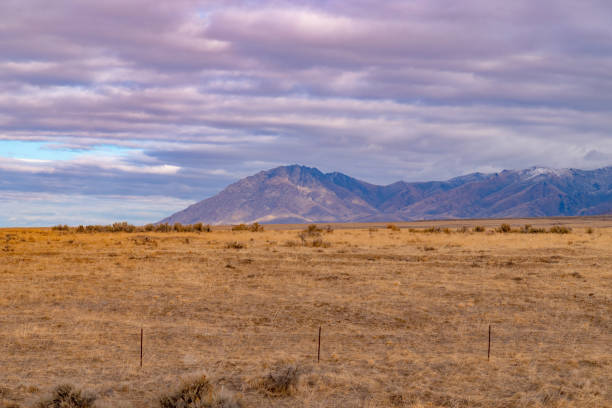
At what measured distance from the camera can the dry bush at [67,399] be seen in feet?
33.1

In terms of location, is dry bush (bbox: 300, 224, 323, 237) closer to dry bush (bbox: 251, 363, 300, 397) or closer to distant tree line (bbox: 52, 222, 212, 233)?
distant tree line (bbox: 52, 222, 212, 233)

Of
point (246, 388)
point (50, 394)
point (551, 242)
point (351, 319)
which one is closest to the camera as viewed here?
point (50, 394)

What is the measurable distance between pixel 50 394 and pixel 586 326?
47.5 ft

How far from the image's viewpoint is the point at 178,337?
54.2 feet

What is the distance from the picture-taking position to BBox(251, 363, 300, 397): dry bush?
11.5 metres

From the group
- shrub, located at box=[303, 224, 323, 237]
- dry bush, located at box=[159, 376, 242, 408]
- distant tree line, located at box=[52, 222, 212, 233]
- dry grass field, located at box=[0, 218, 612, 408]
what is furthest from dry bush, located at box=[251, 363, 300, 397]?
distant tree line, located at box=[52, 222, 212, 233]

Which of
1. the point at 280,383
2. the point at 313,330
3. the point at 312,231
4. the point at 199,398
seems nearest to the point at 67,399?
the point at 199,398

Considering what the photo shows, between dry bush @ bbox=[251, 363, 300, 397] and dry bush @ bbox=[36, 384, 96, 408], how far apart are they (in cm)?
307

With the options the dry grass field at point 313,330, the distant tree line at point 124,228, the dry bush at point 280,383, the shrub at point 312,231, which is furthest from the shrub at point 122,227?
the dry bush at point 280,383

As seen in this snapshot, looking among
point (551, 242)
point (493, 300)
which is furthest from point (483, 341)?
point (551, 242)

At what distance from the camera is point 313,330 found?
17.8 m

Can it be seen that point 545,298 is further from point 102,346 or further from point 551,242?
point 551,242

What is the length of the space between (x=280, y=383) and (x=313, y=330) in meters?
6.28

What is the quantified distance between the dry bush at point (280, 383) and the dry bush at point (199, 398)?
1.04m
